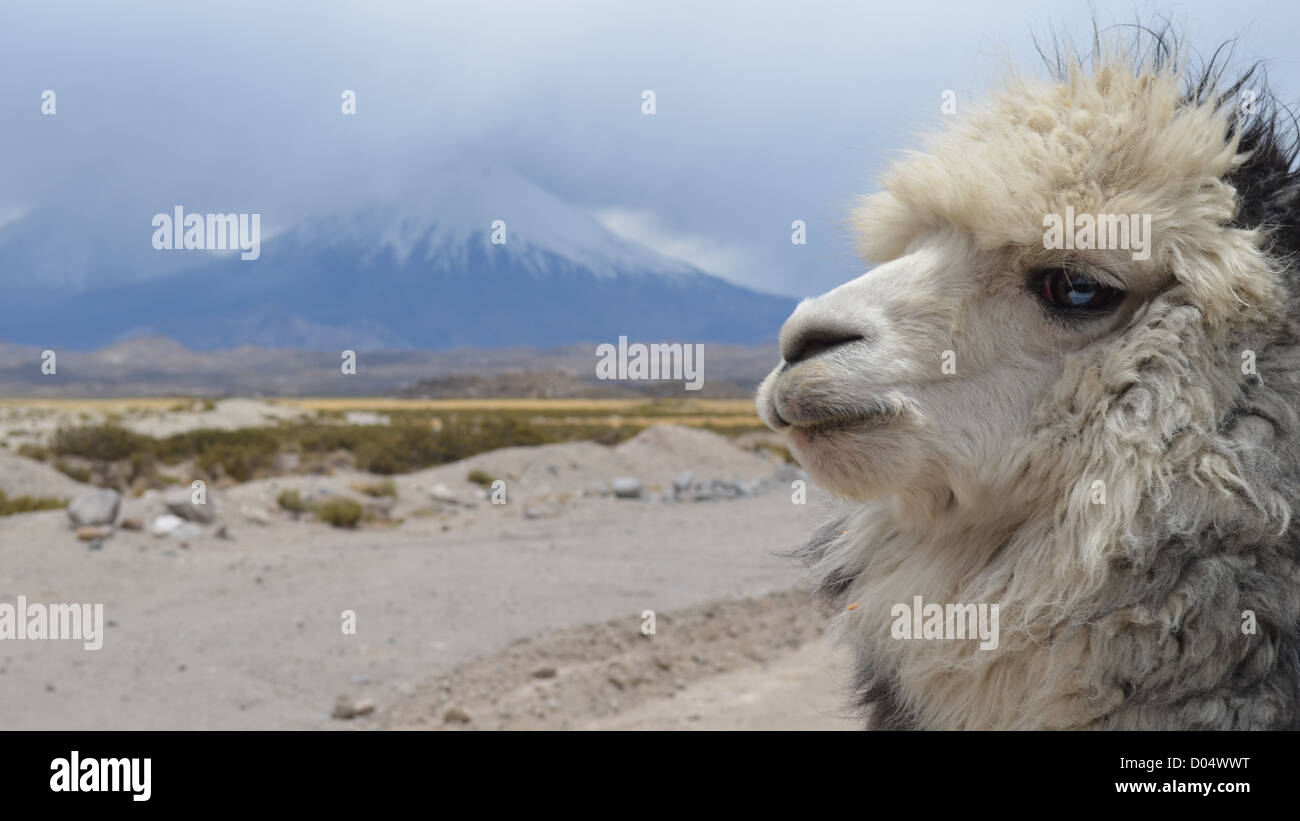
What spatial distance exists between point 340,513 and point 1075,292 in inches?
573

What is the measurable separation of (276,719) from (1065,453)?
6.68 metres

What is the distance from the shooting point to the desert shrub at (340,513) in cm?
1545

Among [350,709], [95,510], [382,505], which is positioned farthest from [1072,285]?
[382,505]

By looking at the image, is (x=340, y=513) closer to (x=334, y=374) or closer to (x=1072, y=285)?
(x=1072, y=285)

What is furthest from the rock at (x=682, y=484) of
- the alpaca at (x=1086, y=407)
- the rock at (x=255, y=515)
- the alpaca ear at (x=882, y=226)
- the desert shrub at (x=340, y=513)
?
the alpaca at (x=1086, y=407)

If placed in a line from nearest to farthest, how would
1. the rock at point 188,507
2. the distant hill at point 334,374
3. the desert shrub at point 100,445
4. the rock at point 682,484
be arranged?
the rock at point 188,507 < the rock at point 682,484 < the desert shrub at point 100,445 < the distant hill at point 334,374

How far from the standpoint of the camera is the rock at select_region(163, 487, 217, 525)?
541 inches

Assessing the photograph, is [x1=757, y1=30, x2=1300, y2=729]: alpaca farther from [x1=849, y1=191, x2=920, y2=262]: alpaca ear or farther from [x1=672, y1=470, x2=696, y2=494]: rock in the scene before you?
[x1=672, y1=470, x2=696, y2=494]: rock

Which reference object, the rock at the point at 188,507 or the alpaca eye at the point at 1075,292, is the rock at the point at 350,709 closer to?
the alpaca eye at the point at 1075,292

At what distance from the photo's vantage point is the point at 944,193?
2.12m

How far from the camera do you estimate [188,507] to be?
13.8 meters

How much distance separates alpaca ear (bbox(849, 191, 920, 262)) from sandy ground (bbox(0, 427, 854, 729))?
2.39 feet

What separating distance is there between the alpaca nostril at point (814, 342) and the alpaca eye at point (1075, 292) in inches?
15.1
